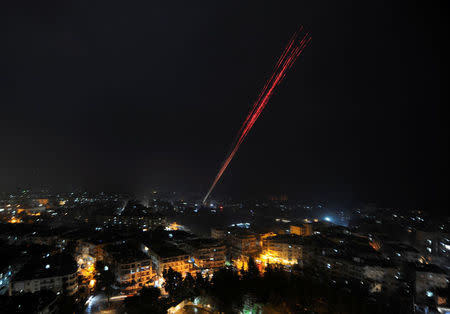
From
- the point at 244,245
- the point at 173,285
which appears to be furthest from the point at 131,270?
the point at 244,245

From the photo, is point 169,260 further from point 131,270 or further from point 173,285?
point 173,285

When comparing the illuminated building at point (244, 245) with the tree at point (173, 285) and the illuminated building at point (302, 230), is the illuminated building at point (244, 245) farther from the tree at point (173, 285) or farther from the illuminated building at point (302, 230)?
the tree at point (173, 285)

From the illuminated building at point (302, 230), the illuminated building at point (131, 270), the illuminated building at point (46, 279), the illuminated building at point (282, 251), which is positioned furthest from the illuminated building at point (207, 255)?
the illuminated building at point (302, 230)

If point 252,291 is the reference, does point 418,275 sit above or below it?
above

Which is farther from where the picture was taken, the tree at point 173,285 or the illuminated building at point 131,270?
the illuminated building at point 131,270

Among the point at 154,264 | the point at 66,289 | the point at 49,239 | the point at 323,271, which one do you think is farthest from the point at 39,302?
the point at 323,271

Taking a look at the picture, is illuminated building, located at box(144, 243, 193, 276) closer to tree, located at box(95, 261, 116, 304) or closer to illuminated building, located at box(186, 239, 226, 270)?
illuminated building, located at box(186, 239, 226, 270)

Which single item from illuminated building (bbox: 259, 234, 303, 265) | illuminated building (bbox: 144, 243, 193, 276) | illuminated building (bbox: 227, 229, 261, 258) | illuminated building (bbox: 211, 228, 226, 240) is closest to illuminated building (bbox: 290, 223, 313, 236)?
illuminated building (bbox: 259, 234, 303, 265)

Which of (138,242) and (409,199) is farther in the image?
(409,199)

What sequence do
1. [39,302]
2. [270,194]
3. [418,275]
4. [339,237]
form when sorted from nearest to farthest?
[39,302], [418,275], [339,237], [270,194]

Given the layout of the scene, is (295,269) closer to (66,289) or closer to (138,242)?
(138,242)

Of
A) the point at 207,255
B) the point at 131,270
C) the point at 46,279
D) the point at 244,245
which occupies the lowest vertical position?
the point at 244,245
